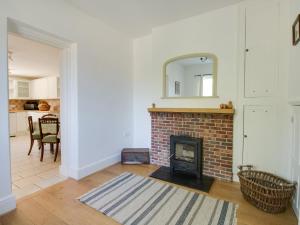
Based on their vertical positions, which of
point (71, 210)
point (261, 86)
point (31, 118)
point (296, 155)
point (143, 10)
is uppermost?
point (143, 10)

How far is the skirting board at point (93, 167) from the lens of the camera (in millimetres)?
2531

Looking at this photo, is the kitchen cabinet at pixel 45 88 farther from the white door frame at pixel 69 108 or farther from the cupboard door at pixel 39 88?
the white door frame at pixel 69 108

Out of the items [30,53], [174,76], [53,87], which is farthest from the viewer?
[53,87]

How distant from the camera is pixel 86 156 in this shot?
2.65 metres

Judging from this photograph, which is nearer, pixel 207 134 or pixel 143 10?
pixel 143 10

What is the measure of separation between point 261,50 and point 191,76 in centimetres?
99

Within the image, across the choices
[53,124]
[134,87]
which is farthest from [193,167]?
[53,124]

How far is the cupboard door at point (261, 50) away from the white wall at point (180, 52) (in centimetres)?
18

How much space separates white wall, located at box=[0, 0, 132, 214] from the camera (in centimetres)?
200

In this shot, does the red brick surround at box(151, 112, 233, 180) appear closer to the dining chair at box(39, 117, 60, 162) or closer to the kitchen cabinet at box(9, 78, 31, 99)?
the dining chair at box(39, 117, 60, 162)

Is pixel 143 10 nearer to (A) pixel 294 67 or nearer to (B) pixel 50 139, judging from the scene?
(A) pixel 294 67

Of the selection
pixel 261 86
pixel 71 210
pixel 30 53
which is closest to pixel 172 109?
pixel 261 86

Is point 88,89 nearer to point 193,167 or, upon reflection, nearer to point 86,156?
point 86,156

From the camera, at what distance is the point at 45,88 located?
6.52 meters
